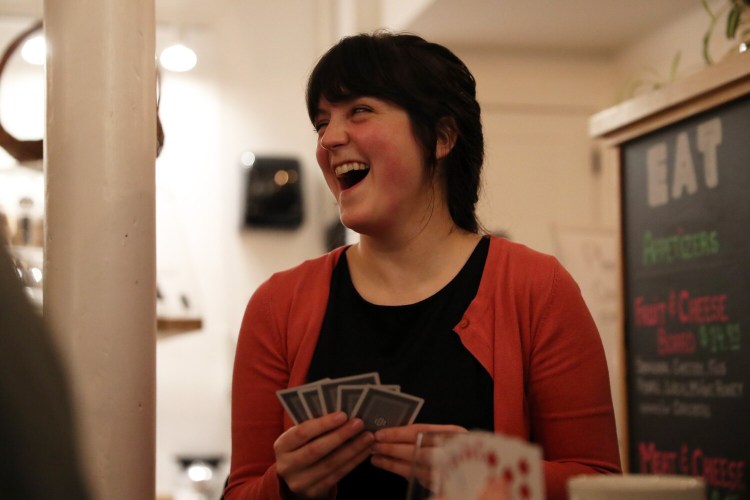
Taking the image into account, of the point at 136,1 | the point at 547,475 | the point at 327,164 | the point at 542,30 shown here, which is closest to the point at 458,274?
the point at 327,164

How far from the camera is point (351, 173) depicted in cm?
171

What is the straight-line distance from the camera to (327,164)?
5.65ft

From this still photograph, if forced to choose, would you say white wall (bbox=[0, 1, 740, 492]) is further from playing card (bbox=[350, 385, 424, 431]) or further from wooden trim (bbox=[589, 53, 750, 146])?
playing card (bbox=[350, 385, 424, 431])

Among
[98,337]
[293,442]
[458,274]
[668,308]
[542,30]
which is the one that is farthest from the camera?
[542,30]

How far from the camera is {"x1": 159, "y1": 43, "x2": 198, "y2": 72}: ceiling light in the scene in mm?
5500

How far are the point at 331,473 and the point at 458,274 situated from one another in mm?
455

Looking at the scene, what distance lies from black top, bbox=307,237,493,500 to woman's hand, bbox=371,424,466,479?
0.21 metres

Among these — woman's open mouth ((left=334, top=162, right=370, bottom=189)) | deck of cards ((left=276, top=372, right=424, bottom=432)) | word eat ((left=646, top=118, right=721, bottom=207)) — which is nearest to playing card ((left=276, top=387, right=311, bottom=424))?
deck of cards ((left=276, top=372, right=424, bottom=432))

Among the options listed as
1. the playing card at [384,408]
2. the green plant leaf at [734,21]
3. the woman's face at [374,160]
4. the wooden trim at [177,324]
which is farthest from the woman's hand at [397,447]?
the wooden trim at [177,324]

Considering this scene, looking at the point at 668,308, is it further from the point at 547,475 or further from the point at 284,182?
the point at 284,182

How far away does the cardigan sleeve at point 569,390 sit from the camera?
1534mm

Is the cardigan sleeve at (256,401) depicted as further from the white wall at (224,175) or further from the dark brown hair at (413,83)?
the white wall at (224,175)

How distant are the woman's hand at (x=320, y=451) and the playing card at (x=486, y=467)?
57cm

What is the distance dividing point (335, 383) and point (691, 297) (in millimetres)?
1781
